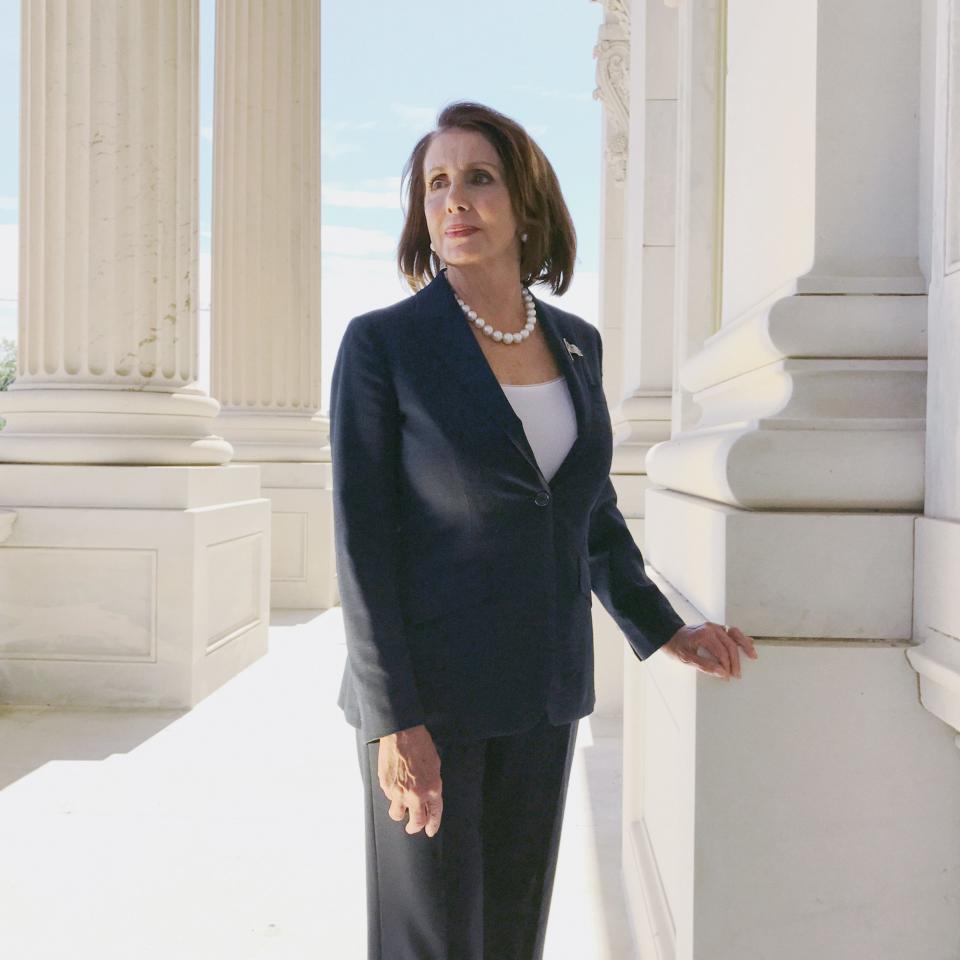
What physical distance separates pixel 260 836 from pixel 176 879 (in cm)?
79

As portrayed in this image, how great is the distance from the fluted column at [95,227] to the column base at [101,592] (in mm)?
452

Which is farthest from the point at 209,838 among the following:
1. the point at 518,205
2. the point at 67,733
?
the point at 518,205

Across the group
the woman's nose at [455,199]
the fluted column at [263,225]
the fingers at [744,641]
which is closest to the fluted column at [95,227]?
the fluted column at [263,225]

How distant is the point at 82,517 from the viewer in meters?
10.3

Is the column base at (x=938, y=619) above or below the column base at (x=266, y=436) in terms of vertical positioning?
below

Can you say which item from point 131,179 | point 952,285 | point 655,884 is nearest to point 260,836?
point 655,884

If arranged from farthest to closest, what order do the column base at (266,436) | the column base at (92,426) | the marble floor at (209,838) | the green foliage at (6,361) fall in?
the green foliage at (6,361)
the column base at (266,436)
the column base at (92,426)
the marble floor at (209,838)

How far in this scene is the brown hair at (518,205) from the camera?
11.1 ft

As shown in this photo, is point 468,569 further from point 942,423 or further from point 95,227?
point 95,227

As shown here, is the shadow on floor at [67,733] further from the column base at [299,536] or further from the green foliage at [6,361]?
the green foliage at [6,361]

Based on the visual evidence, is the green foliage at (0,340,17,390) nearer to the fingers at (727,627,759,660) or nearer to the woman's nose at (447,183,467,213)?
the woman's nose at (447,183,467,213)

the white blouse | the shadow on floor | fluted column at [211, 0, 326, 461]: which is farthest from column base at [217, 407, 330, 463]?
the white blouse

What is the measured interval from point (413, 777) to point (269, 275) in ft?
50.0

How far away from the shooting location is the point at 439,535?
311 cm
